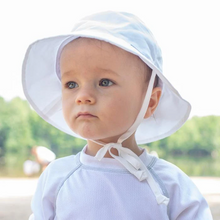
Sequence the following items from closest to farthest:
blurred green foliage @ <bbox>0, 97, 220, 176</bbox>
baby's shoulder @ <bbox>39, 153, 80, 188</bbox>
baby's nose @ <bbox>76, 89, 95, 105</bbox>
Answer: baby's nose @ <bbox>76, 89, 95, 105</bbox> → baby's shoulder @ <bbox>39, 153, 80, 188</bbox> → blurred green foliage @ <bbox>0, 97, 220, 176</bbox>

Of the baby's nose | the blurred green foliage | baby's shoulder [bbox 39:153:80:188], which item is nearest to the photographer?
the baby's nose

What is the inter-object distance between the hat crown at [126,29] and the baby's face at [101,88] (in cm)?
3

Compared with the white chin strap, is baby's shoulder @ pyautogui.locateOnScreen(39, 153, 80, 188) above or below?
below

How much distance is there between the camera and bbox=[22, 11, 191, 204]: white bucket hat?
106 cm

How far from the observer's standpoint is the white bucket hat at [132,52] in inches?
41.7

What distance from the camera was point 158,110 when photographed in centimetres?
126

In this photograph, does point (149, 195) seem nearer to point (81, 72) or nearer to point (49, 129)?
point (81, 72)

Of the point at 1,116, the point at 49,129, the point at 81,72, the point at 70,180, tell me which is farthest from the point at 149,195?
the point at 1,116

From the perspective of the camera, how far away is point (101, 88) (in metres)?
1.04

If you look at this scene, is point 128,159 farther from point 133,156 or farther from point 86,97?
point 86,97

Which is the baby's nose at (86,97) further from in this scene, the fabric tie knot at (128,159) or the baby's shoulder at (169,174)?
the baby's shoulder at (169,174)

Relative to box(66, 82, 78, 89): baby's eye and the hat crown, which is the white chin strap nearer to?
the hat crown

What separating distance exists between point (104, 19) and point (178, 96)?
12.0 inches

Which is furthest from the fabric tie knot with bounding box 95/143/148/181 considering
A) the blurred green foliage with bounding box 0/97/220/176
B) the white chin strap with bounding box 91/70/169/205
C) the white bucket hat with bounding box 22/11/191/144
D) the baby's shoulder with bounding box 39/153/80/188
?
the blurred green foliage with bounding box 0/97/220/176
